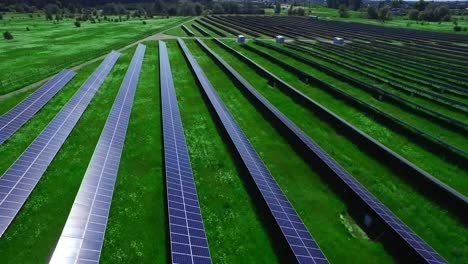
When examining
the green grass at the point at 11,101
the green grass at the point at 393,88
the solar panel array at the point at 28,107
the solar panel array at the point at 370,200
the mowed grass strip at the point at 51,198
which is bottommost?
→ the green grass at the point at 393,88

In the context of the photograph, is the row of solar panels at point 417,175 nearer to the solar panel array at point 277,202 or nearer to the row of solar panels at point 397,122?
the row of solar panels at point 397,122

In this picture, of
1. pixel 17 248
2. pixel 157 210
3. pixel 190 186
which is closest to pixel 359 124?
pixel 190 186

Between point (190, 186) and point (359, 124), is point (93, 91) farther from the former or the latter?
point (359, 124)

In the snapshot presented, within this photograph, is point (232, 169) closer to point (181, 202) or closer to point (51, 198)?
point (181, 202)

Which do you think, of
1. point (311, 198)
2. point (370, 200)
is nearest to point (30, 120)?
point (311, 198)

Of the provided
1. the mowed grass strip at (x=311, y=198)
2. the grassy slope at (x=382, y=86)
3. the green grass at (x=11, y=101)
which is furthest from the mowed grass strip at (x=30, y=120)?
→ the grassy slope at (x=382, y=86)
